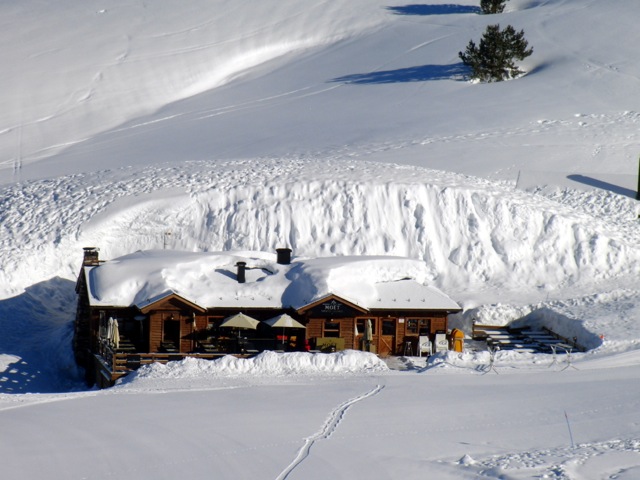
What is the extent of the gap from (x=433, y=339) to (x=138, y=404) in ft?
29.0

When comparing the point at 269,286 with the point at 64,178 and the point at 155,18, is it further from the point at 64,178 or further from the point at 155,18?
the point at 155,18

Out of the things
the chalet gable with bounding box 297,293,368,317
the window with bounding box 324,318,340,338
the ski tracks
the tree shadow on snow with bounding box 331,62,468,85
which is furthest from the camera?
the tree shadow on snow with bounding box 331,62,468,85

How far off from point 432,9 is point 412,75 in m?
14.6

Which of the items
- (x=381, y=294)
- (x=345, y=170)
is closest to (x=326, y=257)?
(x=381, y=294)

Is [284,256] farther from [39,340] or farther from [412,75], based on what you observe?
[412,75]

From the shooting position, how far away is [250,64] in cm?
5988

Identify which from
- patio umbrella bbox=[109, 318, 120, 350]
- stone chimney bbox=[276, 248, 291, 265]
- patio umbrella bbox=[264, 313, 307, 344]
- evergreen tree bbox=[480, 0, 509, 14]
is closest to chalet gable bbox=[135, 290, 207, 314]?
patio umbrella bbox=[109, 318, 120, 350]

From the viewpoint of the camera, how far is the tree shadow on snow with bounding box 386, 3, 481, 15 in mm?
64688

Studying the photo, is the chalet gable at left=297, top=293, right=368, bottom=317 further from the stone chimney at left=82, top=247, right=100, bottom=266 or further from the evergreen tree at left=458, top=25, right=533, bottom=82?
the evergreen tree at left=458, top=25, right=533, bottom=82

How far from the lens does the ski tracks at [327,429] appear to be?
14703mm

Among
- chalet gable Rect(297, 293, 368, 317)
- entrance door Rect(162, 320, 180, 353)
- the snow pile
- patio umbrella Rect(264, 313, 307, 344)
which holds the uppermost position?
chalet gable Rect(297, 293, 368, 317)

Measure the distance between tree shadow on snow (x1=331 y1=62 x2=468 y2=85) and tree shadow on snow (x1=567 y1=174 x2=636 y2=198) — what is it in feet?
54.0

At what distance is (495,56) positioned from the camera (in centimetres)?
4994

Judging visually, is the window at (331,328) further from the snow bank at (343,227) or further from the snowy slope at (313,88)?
the snowy slope at (313,88)
